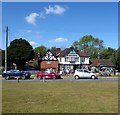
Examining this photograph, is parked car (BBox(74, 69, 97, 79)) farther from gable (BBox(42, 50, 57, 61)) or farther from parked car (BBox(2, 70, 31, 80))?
gable (BBox(42, 50, 57, 61))

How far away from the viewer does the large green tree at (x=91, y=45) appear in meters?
129

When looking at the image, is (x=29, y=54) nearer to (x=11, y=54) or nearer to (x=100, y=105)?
(x=11, y=54)

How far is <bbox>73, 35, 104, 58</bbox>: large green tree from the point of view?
12862 cm

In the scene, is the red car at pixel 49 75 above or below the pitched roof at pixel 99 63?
below

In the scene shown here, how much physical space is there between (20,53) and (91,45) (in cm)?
4621

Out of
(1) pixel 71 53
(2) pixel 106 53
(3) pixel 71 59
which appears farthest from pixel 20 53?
(2) pixel 106 53

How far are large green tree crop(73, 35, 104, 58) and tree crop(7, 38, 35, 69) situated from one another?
36.6 m

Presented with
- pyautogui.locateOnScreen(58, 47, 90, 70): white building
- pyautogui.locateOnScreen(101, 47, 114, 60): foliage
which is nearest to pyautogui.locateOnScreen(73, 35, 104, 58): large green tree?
pyautogui.locateOnScreen(101, 47, 114, 60): foliage

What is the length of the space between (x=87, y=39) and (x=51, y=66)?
127ft

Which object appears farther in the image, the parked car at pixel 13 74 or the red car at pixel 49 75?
the red car at pixel 49 75

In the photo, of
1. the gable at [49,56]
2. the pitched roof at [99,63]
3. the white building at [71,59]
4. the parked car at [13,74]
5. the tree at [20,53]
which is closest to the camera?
the parked car at [13,74]

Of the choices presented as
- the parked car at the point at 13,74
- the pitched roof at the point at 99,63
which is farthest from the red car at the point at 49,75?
the pitched roof at the point at 99,63

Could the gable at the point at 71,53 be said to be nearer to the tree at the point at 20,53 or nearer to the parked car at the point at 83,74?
the tree at the point at 20,53

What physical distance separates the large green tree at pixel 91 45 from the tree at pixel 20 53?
36.6 m
